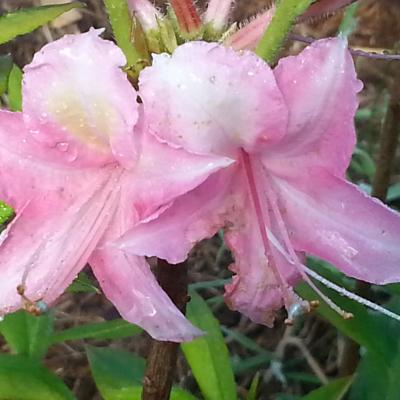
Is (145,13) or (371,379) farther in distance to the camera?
(371,379)

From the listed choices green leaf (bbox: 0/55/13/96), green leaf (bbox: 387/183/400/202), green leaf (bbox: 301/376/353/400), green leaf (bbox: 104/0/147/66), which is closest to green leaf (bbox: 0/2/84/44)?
green leaf (bbox: 0/55/13/96)

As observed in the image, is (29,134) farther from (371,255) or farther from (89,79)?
(371,255)

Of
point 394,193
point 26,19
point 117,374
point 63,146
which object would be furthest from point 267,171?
point 394,193

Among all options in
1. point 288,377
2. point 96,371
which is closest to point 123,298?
point 96,371

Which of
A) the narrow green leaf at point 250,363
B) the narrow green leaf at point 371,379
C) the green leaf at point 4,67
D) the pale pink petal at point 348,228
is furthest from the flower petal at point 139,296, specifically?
the narrow green leaf at point 250,363

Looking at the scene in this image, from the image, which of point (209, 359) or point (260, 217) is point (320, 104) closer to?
point (260, 217)

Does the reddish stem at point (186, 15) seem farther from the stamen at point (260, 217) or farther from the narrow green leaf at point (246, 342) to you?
the narrow green leaf at point (246, 342)
